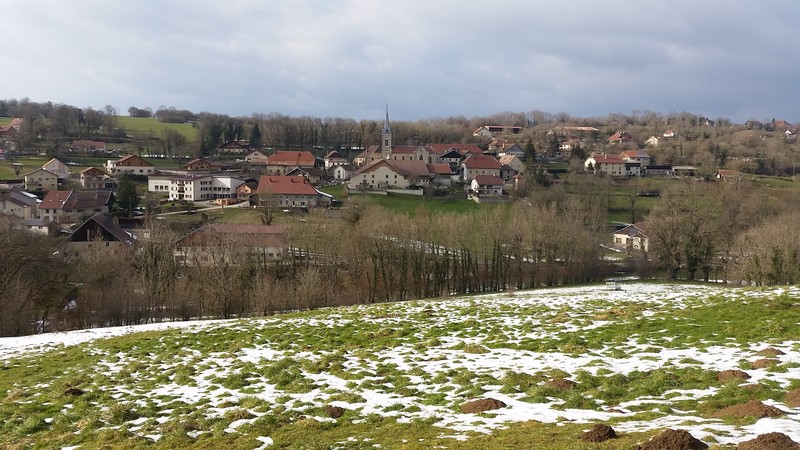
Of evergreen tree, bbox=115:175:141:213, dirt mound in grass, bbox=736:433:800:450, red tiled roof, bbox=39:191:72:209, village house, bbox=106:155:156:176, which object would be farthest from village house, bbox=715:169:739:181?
village house, bbox=106:155:156:176

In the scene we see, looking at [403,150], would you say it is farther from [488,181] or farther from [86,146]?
[86,146]

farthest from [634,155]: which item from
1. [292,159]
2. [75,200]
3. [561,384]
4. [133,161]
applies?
[561,384]

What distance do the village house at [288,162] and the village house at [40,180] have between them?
4482cm

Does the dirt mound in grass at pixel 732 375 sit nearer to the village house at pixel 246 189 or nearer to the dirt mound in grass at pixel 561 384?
the dirt mound in grass at pixel 561 384

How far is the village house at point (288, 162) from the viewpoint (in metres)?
137

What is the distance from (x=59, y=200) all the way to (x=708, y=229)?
97.4 meters

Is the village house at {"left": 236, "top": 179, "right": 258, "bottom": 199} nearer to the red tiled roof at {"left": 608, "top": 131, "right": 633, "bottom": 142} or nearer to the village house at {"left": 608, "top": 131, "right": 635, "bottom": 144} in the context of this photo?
the village house at {"left": 608, "top": 131, "right": 635, "bottom": 144}

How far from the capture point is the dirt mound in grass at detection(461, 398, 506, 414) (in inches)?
488

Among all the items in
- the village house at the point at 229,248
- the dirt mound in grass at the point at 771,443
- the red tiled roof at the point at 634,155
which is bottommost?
the village house at the point at 229,248

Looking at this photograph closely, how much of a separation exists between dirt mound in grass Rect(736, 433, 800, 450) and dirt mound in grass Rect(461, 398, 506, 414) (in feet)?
16.2

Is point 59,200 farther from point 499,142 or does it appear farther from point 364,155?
point 499,142

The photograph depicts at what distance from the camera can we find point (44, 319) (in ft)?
126

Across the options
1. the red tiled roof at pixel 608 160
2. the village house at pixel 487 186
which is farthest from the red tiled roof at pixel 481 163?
the red tiled roof at pixel 608 160

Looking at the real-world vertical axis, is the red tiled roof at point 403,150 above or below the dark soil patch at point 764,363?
above
